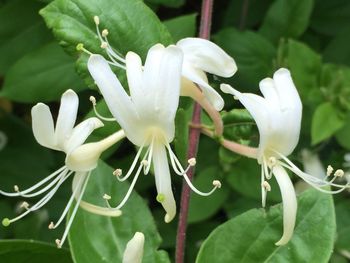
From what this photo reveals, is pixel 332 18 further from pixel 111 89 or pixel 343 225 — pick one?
pixel 111 89

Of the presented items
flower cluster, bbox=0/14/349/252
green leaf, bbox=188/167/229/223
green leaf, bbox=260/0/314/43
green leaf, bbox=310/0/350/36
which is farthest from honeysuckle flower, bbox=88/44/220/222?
green leaf, bbox=310/0/350/36

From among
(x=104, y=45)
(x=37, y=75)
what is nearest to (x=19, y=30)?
(x=37, y=75)

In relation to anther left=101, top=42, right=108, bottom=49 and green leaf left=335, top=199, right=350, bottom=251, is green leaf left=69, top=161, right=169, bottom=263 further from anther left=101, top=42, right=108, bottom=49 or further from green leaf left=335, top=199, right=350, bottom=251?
green leaf left=335, top=199, right=350, bottom=251

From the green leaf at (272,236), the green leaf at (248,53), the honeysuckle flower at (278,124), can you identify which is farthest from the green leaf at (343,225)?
the honeysuckle flower at (278,124)

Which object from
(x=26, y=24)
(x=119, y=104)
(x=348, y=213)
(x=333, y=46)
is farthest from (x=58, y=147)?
(x=333, y=46)

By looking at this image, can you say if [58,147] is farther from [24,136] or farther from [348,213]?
[24,136]

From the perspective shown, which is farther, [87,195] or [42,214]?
[42,214]
